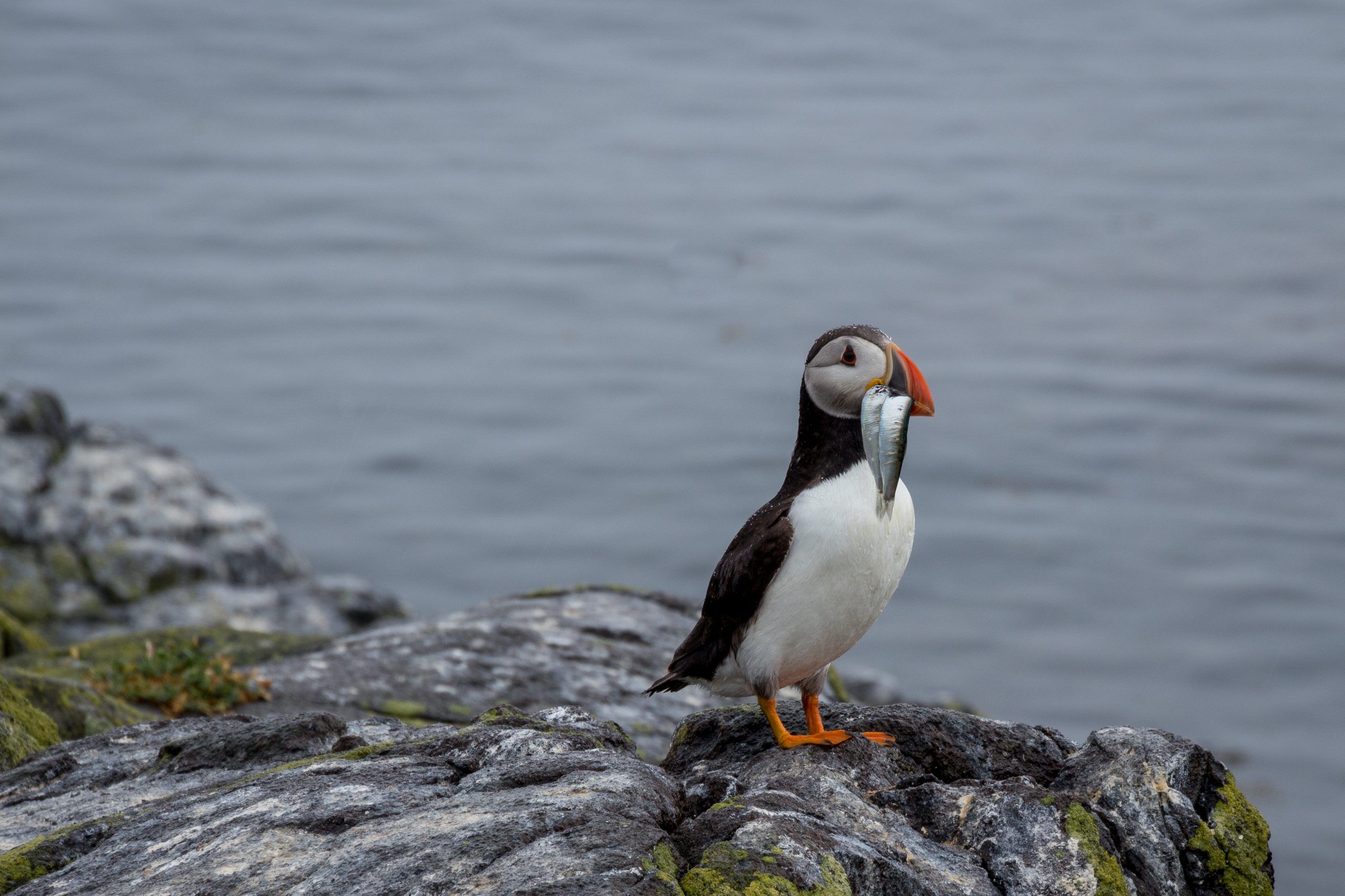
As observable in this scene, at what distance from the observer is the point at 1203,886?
5027 mm

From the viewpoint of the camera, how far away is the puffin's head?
5906 mm

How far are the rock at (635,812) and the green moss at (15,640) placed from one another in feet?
15.5

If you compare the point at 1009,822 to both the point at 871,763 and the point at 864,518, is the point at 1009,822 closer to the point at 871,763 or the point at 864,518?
the point at 871,763

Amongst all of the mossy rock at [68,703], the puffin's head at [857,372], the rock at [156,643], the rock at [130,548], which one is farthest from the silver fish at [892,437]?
the rock at [130,548]

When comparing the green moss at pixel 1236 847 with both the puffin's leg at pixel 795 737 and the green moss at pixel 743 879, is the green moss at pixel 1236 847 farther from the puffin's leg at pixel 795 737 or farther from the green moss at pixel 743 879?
the green moss at pixel 743 879

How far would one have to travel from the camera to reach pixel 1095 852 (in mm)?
4875

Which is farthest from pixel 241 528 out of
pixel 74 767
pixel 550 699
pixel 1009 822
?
pixel 1009 822

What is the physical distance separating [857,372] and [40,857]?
3880mm

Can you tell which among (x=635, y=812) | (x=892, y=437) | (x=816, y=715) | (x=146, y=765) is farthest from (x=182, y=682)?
(x=892, y=437)

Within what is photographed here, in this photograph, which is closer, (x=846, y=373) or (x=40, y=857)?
(x=40, y=857)

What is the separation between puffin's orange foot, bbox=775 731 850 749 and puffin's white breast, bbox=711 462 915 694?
376 millimetres

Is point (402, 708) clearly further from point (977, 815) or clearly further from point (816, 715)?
point (977, 815)

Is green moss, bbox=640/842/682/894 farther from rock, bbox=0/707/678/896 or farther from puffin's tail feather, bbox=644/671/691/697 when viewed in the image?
puffin's tail feather, bbox=644/671/691/697

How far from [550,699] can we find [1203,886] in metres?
4.79
